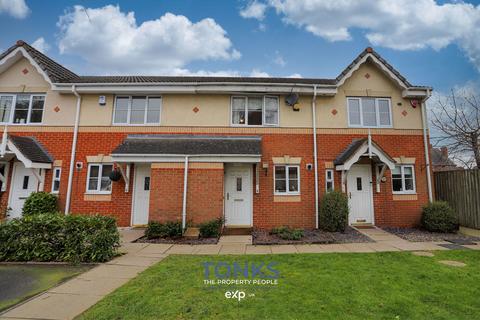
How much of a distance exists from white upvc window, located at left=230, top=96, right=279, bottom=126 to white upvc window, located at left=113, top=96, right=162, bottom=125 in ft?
11.6

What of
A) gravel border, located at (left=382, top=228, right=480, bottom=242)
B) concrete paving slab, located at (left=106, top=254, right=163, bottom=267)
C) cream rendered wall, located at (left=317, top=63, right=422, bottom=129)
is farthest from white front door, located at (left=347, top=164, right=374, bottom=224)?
concrete paving slab, located at (left=106, top=254, right=163, bottom=267)

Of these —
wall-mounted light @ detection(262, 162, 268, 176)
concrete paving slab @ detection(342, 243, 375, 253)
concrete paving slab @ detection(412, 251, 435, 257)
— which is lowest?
concrete paving slab @ detection(342, 243, 375, 253)

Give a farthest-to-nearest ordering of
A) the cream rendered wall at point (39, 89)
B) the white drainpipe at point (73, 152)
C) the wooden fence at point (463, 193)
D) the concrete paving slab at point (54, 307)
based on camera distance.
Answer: the cream rendered wall at point (39, 89) < the white drainpipe at point (73, 152) < the wooden fence at point (463, 193) < the concrete paving slab at point (54, 307)

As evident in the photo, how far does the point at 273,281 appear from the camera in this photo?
15.0 ft

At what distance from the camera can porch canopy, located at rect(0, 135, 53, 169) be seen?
355 inches

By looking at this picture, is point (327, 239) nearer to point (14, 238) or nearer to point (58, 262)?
point (58, 262)

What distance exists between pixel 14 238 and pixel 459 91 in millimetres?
19593

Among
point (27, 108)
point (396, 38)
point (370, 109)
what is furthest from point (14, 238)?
point (396, 38)

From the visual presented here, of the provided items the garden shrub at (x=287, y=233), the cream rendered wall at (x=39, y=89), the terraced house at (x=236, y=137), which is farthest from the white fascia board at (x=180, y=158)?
the cream rendered wall at (x=39, y=89)

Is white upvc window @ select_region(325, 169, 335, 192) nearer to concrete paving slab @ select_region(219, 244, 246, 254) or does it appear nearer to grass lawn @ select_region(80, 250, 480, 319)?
grass lawn @ select_region(80, 250, 480, 319)

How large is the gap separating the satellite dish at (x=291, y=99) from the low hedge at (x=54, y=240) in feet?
27.9

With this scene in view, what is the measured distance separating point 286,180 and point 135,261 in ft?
21.4

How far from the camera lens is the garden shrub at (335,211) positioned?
29.2 ft

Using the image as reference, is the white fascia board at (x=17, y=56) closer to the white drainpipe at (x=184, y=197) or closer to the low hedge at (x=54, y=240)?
the low hedge at (x=54, y=240)
